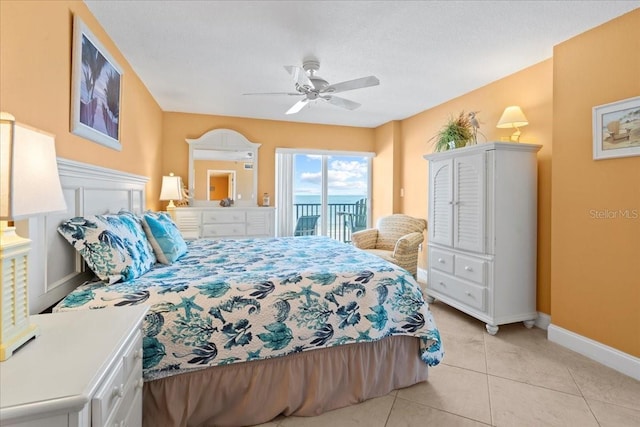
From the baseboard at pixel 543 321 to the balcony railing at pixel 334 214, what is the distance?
3.29 metres

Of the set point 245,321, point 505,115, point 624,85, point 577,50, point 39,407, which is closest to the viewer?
point 39,407

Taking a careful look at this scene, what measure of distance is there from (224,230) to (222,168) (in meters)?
0.97

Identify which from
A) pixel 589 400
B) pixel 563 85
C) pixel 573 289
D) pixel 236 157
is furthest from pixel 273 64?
pixel 589 400

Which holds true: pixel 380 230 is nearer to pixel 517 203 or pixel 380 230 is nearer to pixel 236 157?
pixel 517 203

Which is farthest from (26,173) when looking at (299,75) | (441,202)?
(441,202)

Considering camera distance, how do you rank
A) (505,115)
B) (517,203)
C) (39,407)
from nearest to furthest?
(39,407) → (517,203) → (505,115)

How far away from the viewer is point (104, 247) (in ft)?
5.33

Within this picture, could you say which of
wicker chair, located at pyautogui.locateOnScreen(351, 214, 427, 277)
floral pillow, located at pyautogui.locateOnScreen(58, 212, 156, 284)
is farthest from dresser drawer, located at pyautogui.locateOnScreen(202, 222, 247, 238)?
floral pillow, located at pyautogui.locateOnScreen(58, 212, 156, 284)

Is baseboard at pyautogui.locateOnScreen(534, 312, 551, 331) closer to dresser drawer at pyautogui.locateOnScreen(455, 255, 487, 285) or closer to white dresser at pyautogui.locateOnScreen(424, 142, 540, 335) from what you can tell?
white dresser at pyautogui.locateOnScreen(424, 142, 540, 335)

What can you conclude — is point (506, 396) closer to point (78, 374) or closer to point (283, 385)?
point (283, 385)

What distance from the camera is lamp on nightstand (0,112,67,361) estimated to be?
0.82 m

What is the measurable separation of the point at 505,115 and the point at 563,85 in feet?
1.73

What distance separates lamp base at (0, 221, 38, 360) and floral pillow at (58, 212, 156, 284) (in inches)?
25.0

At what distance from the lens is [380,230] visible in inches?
181
